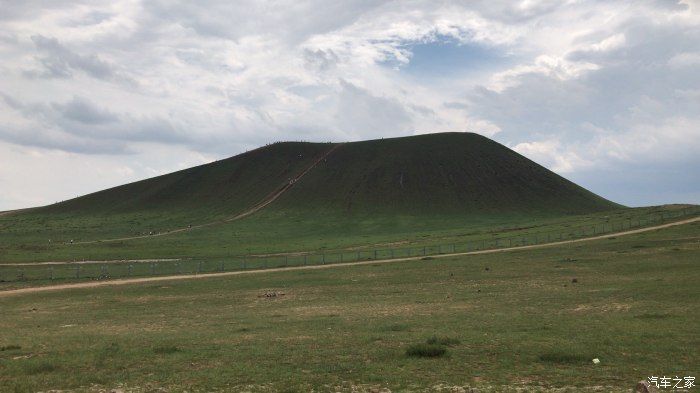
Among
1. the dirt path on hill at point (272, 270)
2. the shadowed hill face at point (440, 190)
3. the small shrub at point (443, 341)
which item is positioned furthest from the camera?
the shadowed hill face at point (440, 190)

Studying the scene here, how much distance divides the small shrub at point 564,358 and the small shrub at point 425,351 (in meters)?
3.57

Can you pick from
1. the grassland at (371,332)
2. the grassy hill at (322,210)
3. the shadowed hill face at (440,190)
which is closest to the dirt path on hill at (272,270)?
the grassland at (371,332)

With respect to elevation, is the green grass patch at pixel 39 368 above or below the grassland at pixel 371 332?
above

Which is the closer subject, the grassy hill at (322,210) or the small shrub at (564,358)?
the small shrub at (564,358)

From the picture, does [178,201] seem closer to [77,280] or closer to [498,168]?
[498,168]

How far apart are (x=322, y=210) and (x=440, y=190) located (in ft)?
132

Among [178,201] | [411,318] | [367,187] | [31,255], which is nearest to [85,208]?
[178,201]

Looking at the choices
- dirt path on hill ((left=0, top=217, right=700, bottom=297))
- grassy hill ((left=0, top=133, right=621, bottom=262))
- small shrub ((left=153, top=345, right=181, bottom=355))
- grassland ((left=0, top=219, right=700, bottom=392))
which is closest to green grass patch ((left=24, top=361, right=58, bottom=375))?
grassland ((left=0, top=219, right=700, bottom=392))

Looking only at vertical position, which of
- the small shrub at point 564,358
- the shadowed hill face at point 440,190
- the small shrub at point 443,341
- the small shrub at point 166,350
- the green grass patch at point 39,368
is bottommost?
the small shrub at point 564,358

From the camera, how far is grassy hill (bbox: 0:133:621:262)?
114000mm

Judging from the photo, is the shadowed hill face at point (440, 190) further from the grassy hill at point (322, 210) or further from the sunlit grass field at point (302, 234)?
the sunlit grass field at point (302, 234)

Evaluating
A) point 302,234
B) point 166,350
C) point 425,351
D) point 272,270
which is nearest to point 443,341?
point 425,351

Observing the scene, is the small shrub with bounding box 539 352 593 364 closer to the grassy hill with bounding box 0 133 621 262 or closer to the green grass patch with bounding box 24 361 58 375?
the green grass patch with bounding box 24 361 58 375

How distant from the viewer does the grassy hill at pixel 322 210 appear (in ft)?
374
